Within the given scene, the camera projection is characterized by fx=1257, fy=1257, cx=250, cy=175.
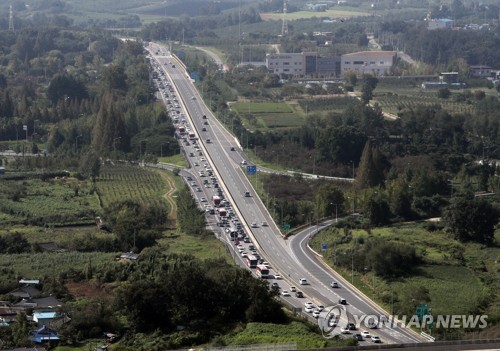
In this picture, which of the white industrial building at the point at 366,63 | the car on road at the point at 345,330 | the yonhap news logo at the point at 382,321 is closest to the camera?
the yonhap news logo at the point at 382,321

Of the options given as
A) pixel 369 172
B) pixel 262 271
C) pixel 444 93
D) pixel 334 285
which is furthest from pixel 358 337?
pixel 444 93

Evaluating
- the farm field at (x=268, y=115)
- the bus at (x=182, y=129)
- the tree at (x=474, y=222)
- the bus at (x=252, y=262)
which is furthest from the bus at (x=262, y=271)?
the farm field at (x=268, y=115)

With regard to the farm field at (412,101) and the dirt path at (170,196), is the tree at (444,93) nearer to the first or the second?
the farm field at (412,101)

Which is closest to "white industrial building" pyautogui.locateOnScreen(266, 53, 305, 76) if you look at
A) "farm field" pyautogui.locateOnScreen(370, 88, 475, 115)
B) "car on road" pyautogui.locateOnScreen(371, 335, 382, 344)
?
"farm field" pyautogui.locateOnScreen(370, 88, 475, 115)

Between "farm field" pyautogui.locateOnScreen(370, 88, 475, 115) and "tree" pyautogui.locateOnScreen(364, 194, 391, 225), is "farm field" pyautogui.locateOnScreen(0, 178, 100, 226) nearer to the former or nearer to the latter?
"tree" pyautogui.locateOnScreen(364, 194, 391, 225)

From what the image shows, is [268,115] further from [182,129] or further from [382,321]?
[382,321]

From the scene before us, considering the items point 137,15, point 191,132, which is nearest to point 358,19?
point 137,15
